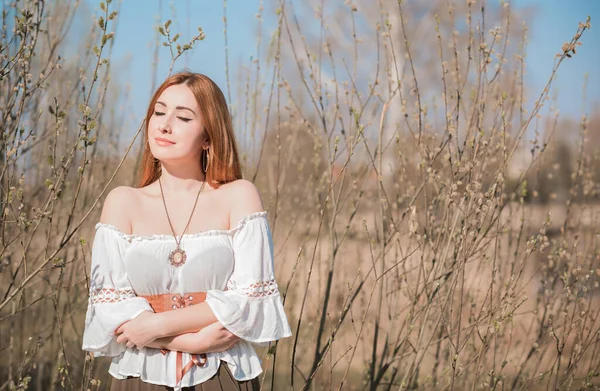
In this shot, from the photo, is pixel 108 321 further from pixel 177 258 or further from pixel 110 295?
pixel 177 258

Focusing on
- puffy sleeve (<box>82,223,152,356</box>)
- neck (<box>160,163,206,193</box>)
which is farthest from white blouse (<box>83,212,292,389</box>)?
neck (<box>160,163,206,193</box>)

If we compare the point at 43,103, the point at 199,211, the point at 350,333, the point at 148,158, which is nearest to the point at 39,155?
the point at 43,103

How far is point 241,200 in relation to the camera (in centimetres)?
194

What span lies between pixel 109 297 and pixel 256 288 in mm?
392

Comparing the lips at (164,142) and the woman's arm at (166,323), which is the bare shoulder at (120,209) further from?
the woman's arm at (166,323)

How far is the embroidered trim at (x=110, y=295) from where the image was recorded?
73.6 inches

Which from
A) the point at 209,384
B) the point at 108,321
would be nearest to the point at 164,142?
the point at 108,321

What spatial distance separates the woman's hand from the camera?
180cm

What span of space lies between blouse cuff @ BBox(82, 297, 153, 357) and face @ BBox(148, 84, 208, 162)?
42 centimetres

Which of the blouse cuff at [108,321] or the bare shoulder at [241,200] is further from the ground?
the bare shoulder at [241,200]

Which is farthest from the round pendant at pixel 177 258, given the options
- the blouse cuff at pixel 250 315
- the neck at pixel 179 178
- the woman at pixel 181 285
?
the neck at pixel 179 178

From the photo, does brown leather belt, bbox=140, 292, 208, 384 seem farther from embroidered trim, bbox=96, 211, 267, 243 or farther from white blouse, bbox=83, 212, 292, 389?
embroidered trim, bbox=96, 211, 267, 243

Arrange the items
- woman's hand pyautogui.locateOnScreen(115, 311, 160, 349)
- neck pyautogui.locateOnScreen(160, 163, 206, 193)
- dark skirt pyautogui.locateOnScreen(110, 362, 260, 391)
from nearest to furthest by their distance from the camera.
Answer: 1. woman's hand pyautogui.locateOnScreen(115, 311, 160, 349)
2. dark skirt pyautogui.locateOnScreen(110, 362, 260, 391)
3. neck pyautogui.locateOnScreen(160, 163, 206, 193)

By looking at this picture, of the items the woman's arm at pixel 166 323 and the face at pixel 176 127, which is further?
the face at pixel 176 127
